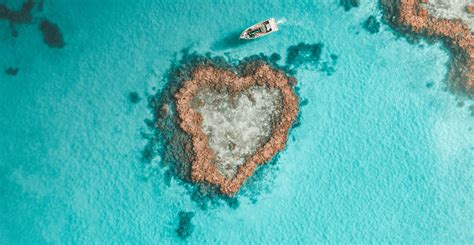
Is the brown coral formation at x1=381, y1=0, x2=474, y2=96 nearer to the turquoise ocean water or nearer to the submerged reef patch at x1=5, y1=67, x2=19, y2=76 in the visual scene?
the turquoise ocean water

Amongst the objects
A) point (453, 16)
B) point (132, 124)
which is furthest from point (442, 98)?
point (132, 124)

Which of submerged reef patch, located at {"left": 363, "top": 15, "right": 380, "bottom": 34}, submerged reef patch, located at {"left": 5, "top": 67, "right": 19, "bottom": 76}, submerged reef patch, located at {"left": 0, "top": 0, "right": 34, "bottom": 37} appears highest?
submerged reef patch, located at {"left": 0, "top": 0, "right": 34, "bottom": 37}

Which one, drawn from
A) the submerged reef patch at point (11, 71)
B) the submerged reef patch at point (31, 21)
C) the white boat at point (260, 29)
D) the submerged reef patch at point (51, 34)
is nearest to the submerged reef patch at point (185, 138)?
the white boat at point (260, 29)

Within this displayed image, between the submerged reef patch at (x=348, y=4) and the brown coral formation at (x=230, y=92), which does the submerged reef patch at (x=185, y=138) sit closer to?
the brown coral formation at (x=230, y=92)

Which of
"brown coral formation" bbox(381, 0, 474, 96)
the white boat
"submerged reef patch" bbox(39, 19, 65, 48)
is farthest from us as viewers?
"submerged reef patch" bbox(39, 19, 65, 48)

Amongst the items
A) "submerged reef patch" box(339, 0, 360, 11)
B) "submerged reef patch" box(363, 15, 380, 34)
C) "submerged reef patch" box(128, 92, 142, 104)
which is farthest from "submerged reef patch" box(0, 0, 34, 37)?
"submerged reef patch" box(363, 15, 380, 34)

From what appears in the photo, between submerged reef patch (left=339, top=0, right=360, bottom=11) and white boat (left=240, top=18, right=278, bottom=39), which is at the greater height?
white boat (left=240, top=18, right=278, bottom=39)

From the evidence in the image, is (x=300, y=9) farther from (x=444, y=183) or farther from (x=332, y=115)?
(x=444, y=183)
